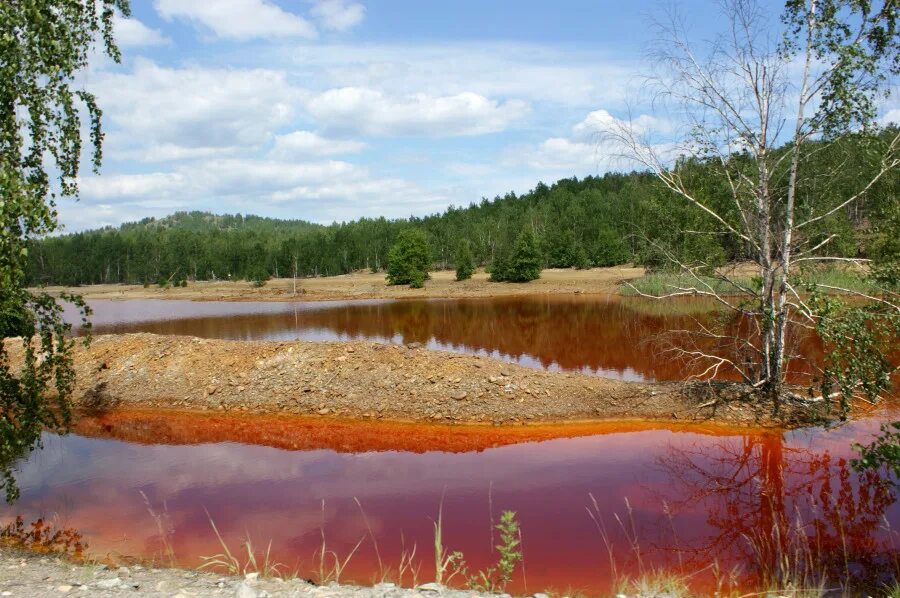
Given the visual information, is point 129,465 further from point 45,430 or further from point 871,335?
point 871,335

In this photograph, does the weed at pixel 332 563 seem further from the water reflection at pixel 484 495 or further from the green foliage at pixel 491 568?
the green foliage at pixel 491 568

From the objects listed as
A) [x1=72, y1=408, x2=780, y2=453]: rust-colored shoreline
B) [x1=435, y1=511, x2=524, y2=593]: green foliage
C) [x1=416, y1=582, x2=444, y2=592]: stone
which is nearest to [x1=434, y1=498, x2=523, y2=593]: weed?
[x1=435, y1=511, x2=524, y2=593]: green foliage

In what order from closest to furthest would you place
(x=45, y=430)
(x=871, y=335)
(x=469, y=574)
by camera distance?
(x=469, y=574) → (x=871, y=335) → (x=45, y=430)

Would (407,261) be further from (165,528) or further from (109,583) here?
(109,583)

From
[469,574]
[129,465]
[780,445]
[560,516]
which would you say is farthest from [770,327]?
[129,465]

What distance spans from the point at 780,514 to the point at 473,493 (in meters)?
5.27

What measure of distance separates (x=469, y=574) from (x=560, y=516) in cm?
254

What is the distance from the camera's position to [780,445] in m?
13.0

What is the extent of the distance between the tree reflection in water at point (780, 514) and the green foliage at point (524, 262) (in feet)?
184

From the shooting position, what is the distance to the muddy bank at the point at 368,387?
15.5 metres

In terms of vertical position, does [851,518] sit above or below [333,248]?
below

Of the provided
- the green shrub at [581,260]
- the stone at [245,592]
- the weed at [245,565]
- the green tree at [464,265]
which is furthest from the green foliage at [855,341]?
the green shrub at [581,260]

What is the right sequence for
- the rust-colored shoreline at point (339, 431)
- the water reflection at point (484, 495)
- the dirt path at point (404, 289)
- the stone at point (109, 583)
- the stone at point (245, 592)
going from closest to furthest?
the stone at point (245, 592), the stone at point (109, 583), the water reflection at point (484, 495), the rust-colored shoreline at point (339, 431), the dirt path at point (404, 289)

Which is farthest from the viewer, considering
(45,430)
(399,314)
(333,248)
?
(333,248)
